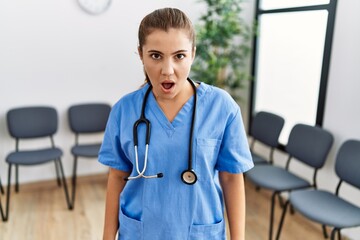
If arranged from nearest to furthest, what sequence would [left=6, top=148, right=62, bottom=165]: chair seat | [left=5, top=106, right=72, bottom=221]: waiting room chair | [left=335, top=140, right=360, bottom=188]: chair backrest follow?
[left=335, top=140, right=360, bottom=188]: chair backrest, [left=6, top=148, right=62, bottom=165]: chair seat, [left=5, top=106, right=72, bottom=221]: waiting room chair

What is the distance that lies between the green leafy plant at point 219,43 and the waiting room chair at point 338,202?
1.13 meters

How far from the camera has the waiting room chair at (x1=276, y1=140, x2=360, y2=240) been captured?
1647 millimetres

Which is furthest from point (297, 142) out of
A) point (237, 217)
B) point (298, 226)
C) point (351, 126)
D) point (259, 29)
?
point (237, 217)

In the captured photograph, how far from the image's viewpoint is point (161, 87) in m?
0.86

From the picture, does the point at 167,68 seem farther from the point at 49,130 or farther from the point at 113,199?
the point at 49,130

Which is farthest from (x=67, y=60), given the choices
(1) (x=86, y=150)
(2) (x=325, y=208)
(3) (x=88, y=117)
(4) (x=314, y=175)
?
(2) (x=325, y=208)

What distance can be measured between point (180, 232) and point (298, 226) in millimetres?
1716

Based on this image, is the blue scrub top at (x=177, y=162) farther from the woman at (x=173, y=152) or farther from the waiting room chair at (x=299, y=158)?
the waiting room chair at (x=299, y=158)

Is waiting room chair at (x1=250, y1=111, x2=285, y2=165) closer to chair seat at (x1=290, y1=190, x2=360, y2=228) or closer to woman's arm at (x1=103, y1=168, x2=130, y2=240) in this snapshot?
chair seat at (x1=290, y1=190, x2=360, y2=228)

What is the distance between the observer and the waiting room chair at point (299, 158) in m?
2.07

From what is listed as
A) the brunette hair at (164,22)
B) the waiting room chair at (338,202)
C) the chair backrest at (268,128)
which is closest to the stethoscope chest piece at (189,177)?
the brunette hair at (164,22)

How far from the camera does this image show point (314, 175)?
2125 millimetres

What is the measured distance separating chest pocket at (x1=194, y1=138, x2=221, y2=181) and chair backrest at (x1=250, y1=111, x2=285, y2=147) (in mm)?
1661

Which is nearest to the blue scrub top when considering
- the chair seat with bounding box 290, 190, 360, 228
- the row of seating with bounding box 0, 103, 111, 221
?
the chair seat with bounding box 290, 190, 360, 228
